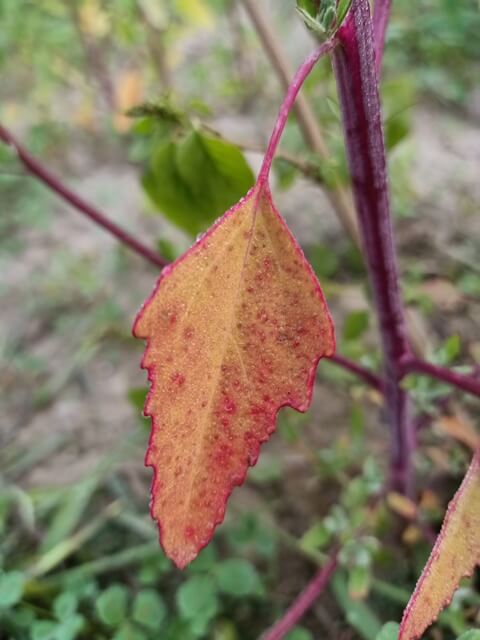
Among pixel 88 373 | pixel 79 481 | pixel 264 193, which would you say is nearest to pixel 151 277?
pixel 88 373

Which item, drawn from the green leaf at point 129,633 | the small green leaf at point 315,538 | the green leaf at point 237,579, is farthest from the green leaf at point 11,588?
the small green leaf at point 315,538

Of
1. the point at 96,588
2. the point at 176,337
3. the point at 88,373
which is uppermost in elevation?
the point at 176,337

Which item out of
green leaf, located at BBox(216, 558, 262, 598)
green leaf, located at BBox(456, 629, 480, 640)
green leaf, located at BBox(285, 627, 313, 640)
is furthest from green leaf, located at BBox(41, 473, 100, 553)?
green leaf, located at BBox(456, 629, 480, 640)

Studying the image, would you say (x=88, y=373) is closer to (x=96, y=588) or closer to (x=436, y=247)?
(x=96, y=588)

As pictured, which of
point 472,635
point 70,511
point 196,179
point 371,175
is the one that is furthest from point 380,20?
point 70,511

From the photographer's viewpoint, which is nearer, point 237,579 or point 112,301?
point 237,579

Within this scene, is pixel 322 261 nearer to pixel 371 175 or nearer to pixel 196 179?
pixel 196 179

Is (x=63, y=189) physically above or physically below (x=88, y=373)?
above
